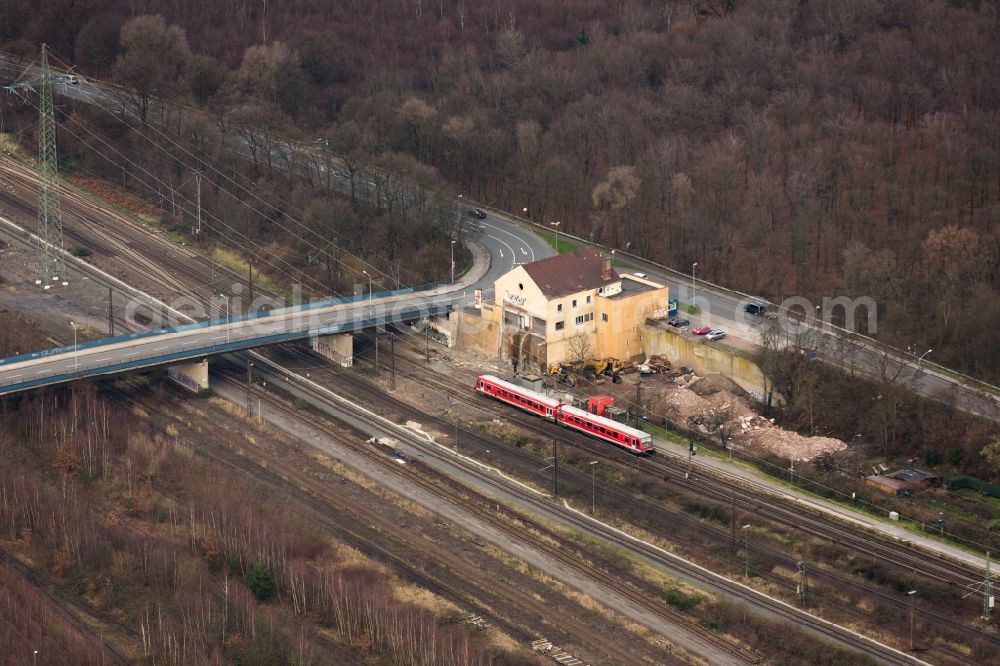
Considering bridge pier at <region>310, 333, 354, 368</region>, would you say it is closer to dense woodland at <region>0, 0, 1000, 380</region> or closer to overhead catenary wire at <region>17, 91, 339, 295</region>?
overhead catenary wire at <region>17, 91, 339, 295</region>

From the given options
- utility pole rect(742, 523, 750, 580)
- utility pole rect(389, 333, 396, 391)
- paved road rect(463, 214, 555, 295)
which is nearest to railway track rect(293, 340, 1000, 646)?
utility pole rect(742, 523, 750, 580)

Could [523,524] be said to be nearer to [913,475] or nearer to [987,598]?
[913,475]

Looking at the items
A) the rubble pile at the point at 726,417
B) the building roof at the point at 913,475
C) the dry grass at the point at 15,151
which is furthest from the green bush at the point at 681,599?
the dry grass at the point at 15,151

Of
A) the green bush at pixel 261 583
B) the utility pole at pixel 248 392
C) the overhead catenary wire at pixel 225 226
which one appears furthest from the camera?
the overhead catenary wire at pixel 225 226

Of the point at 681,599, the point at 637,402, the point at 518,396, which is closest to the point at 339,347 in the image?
the point at 518,396

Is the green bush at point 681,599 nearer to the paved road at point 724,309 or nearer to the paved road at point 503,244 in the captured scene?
the paved road at point 724,309

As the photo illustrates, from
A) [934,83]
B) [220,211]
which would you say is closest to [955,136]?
[934,83]
